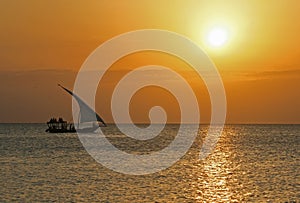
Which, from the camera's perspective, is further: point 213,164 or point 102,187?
point 213,164

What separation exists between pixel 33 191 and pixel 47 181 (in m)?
5.97

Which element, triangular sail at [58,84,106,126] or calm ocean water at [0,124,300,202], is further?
triangular sail at [58,84,106,126]

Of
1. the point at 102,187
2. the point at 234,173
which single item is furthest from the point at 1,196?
the point at 234,173

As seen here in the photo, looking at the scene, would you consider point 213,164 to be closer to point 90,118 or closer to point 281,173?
point 281,173

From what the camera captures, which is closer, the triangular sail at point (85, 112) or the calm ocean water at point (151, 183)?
the calm ocean water at point (151, 183)

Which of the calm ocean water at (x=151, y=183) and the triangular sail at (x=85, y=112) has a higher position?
the triangular sail at (x=85, y=112)

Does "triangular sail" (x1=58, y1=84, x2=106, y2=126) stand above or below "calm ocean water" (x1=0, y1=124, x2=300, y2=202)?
above

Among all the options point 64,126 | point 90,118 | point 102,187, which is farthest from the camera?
point 64,126

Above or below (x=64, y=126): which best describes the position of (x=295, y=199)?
below

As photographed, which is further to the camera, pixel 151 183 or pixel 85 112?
pixel 85 112

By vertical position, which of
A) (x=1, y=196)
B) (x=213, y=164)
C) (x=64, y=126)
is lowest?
(x=1, y=196)

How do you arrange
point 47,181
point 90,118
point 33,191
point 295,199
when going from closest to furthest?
point 295,199, point 33,191, point 47,181, point 90,118

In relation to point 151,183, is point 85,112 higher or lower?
higher

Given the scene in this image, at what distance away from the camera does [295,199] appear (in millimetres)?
38781
